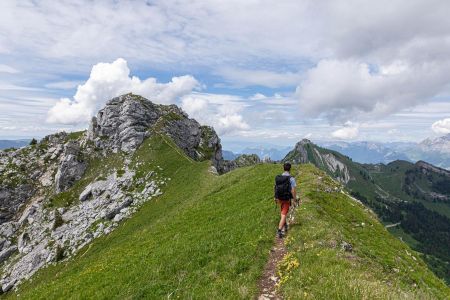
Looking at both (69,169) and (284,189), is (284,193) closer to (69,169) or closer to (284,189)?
(284,189)

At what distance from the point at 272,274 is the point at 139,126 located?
80606 millimetres

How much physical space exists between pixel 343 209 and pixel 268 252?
39.2ft

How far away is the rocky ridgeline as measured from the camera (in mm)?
62156

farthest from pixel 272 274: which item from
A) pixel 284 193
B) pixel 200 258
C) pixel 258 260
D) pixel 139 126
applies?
pixel 139 126

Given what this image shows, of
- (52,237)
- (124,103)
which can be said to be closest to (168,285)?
(52,237)

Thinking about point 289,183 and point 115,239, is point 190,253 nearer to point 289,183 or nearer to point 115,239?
point 289,183

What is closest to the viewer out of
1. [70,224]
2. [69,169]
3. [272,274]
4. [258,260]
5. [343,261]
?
[343,261]

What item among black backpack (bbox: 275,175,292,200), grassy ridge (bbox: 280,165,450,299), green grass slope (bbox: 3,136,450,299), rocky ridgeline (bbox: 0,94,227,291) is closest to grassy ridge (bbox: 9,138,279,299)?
green grass slope (bbox: 3,136,450,299)

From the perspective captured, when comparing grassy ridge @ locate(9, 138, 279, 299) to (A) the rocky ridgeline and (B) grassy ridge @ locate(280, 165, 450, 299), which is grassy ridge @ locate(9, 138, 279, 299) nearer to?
(B) grassy ridge @ locate(280, 165, 450, 299)

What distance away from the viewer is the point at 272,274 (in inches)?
658

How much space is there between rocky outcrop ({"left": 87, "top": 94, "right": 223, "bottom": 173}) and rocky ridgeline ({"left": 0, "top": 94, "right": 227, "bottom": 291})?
0.25 m

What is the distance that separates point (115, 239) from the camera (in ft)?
169

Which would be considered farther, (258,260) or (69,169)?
(69,169)

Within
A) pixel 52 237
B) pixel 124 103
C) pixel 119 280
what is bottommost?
pixel 52 237
